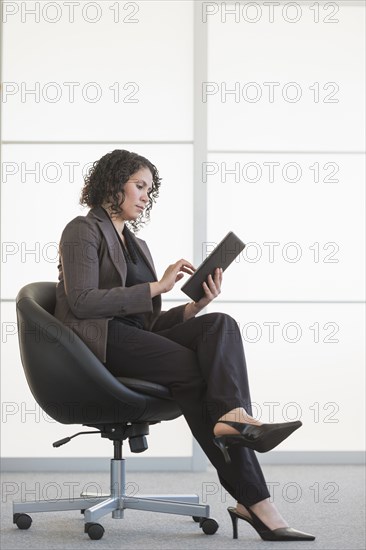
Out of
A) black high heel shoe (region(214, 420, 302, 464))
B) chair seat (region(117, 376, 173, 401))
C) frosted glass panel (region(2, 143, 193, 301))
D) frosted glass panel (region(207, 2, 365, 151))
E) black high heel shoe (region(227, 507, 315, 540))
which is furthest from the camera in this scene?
frosted glass panel (region(207, 2, 365, 151))

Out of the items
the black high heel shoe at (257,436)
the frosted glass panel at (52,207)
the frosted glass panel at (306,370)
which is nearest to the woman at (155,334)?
the black high heel shoe at (257,436)

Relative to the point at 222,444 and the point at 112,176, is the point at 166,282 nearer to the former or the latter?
the point at 112,176

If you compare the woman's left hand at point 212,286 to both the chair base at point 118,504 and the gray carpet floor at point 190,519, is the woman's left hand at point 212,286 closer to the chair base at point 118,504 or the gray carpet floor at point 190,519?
the chair base at point 118,504

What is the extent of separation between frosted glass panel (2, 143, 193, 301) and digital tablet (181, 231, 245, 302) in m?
1.28

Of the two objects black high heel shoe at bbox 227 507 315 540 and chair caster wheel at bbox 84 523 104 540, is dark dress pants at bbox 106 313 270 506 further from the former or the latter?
chair caster wheel at bbox 84 523 104 540

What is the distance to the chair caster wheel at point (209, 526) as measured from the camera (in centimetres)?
268

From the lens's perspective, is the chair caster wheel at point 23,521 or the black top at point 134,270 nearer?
the chair caster wheel at point 23,521

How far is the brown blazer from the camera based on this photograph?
8.86 ft

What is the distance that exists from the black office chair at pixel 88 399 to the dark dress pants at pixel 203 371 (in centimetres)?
7

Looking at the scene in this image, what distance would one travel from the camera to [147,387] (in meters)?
2.68

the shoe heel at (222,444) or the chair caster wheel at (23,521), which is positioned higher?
the shoe heel at (222,444)

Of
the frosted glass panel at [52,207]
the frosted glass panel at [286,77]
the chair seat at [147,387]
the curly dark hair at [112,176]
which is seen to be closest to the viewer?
the chair seat at [147,387]

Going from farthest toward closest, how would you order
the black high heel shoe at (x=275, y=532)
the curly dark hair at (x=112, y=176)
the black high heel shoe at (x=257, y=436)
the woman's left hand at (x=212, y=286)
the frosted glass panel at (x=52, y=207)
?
1. the frosted glass panel at (x=52, y=207)
2. the curly dark hair at (x=112, y=176)
3. the woman's left hand at (x=212, y=286)
4. the black high heel shoe at (x=275, y=532)
5. the black high heel shoe at (x=257, y=436)

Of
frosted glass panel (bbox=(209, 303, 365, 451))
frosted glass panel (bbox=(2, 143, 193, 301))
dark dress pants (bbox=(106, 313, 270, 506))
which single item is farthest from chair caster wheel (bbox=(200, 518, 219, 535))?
frosted glass panel (bbox=(2, 143, 193, 301))
